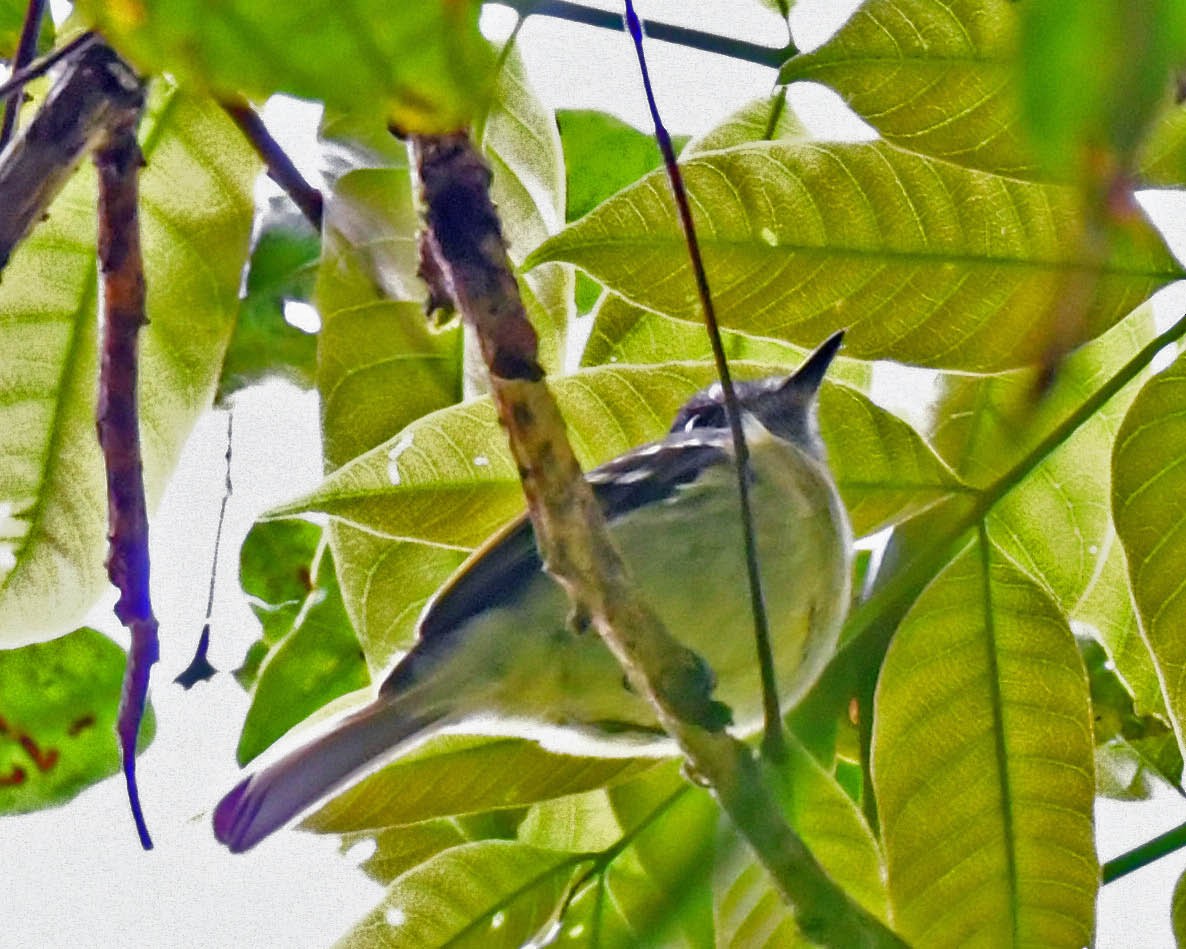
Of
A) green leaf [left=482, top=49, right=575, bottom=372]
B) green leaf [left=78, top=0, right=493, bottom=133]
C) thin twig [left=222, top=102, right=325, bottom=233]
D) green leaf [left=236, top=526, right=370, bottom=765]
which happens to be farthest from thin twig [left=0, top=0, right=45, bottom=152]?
green leaf [left=78, top=0, right=493, bottom=133]

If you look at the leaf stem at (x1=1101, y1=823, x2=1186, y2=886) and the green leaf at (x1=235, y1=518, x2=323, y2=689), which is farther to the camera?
the green leaf at (x1=235, y1=518, x2=323, y2=689)

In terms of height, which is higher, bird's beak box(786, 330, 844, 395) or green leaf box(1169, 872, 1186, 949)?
bird's beak box(786, 330, 844, 395)

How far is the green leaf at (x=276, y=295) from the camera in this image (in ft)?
5.38

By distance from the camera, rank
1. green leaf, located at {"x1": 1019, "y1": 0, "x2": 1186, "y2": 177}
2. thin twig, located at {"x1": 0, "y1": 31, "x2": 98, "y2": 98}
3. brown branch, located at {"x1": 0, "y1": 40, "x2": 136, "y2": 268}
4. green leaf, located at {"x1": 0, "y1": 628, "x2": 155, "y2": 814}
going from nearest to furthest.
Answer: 1. green leaf, located at {"x1": 1019, "y1": 0, "x2": 1186, "y2": 177}
2. thin twig, located at {"x1": 0, "y1": 31, "x2": 98, "y2": 98}
3. brown branch, located at {"x1": 0, "y1": 40, "x2": 136, "y2": 268}
4. green leaf, located at {"x1": 0, "y1": 628, "x2": 155, "y2": 814}

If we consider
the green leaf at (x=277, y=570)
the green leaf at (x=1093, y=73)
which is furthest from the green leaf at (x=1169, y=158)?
the green leaf at (x=277, y=570)

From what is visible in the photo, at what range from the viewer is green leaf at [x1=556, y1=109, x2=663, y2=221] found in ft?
5.70

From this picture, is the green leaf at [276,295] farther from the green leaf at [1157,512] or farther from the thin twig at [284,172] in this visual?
the green leaf at [1157,512]

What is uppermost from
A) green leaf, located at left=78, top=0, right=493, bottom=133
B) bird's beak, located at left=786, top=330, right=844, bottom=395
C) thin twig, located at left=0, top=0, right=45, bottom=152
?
thin twig, located at left=0, top=0, right=45, bottom=152

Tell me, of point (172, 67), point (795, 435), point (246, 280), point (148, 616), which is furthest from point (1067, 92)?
point (795, 435)

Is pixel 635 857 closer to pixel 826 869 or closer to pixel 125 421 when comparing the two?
pixel 826 869

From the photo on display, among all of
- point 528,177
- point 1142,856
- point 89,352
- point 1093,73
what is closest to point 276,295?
point 89,352

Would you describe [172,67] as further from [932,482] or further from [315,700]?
[315,700]

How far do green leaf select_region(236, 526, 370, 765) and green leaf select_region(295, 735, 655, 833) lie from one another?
23 centimetres

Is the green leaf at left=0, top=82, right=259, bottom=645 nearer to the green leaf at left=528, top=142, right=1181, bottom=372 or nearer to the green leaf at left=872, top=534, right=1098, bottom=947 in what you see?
the green leaf at left=528, top=142, right=1181, bottom=372
